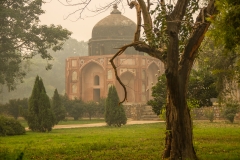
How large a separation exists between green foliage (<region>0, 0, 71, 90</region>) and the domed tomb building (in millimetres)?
7729

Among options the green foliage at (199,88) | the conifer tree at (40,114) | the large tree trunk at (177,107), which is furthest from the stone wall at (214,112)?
the large tree trunk at (177,107)

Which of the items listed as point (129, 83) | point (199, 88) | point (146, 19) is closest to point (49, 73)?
point (129, 83)

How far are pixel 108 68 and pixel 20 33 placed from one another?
9782 mm

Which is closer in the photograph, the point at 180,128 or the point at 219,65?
the point at 180,128

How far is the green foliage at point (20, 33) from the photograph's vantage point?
73.7 feet

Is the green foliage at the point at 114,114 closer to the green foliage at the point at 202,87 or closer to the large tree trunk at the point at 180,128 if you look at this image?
the green foliage at the point at 202,87

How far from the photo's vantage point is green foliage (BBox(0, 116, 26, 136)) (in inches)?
490

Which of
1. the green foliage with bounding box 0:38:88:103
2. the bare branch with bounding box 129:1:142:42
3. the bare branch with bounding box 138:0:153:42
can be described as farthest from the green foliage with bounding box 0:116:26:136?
the green foliage with bounding box 0:38:88:103

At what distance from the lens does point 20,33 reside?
22578mm

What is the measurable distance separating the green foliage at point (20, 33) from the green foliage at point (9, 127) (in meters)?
9.97

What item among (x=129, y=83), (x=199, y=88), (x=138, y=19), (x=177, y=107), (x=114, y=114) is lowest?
(x=114, y=114)

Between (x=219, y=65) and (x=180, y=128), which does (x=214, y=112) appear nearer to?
(x=219, y=65)

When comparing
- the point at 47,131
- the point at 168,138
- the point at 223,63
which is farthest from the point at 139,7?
the point at 47,131

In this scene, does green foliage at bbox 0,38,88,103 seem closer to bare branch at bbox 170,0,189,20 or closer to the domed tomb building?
the domed tomb building
